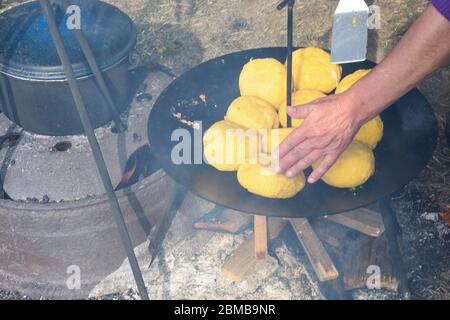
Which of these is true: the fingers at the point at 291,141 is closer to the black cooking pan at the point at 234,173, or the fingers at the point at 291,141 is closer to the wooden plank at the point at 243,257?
the black cooking pan at the point at 234,173

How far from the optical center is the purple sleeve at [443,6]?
1882mm

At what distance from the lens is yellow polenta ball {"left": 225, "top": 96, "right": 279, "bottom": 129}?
2656 millimetres

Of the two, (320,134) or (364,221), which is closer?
(320,134)

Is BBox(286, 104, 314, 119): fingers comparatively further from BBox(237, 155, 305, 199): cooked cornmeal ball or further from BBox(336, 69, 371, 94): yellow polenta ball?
BBox(336, 69, 371, 94): yellow polenta ball

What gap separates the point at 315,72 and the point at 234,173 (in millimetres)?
942

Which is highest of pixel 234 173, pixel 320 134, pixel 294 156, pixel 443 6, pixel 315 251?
pixel 443 6

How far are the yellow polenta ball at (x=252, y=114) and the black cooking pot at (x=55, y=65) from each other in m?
0.82

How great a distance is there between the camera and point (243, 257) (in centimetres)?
302

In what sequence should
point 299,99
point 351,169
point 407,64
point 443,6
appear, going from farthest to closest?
1. point 299,99
2. point 351,169
3. point 407,64
4. point 443,6

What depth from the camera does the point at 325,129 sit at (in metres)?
2.18

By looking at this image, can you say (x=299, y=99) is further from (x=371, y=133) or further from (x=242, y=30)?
(x=242, y=30)

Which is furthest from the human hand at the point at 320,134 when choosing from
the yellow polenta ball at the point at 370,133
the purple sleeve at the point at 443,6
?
the purple sleeve at the point at 443,6

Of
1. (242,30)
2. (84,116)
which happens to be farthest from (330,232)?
(242,30)

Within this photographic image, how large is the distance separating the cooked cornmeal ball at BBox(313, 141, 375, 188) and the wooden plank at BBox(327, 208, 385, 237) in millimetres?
729
